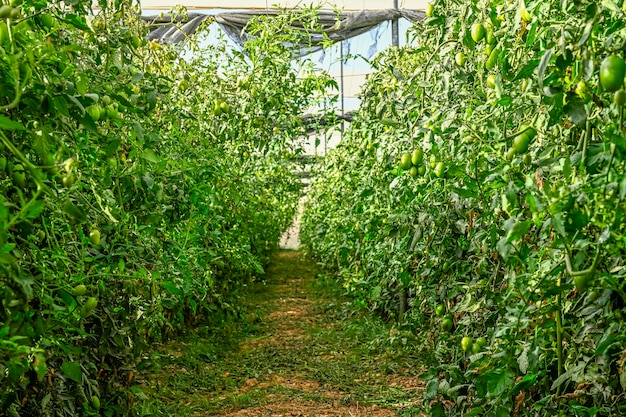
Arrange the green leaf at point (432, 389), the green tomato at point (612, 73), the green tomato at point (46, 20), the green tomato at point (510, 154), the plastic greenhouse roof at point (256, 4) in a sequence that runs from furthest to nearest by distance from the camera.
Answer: the plastic greenhouse roof at point (256, 4), the green leaf at point (432, 389), the green tomato at point (510, 154), the green tomato at point (46, 20), the green tomato at point (612, 73)

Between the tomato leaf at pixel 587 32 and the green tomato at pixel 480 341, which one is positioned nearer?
the tomato leaf at pixel 587 32

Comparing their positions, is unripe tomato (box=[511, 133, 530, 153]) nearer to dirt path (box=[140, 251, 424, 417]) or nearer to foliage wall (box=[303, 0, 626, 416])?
foliage wall (box=[303, 0, 626, 416])

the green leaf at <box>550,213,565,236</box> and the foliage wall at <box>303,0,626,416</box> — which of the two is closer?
the green leaf at <box>550,213,565,236</box>

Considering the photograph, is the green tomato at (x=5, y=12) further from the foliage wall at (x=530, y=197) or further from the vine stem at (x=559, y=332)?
the vine stem at (x=559, y=332)

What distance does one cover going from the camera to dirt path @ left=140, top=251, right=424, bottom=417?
299 cm

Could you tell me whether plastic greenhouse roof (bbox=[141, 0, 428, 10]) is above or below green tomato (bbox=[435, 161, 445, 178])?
above

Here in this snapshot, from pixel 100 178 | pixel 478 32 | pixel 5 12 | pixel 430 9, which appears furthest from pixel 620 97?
pixel 100 178

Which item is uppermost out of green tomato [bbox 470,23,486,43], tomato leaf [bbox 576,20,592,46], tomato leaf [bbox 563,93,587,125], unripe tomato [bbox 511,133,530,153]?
green tomato [bbox 470,23,486,43]

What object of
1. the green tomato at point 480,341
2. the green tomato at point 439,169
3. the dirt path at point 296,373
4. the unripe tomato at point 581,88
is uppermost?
the unripe tomato at point 581,88

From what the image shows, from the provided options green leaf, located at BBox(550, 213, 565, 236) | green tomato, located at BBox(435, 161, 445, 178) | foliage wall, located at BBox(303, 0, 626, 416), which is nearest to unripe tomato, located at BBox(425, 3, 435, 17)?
foliage wall, located at BBox(303, 0, 626, 416)

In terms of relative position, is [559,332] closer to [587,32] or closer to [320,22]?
[587,32]

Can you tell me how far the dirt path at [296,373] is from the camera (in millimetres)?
2986

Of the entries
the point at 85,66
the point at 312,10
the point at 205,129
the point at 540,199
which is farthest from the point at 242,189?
the point at 540,199

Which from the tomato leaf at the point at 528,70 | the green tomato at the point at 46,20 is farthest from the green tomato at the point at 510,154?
the green tomato at the point at 46,20
